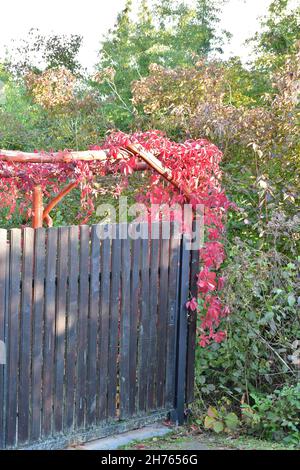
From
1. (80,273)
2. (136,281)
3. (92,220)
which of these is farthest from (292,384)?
(92,220)

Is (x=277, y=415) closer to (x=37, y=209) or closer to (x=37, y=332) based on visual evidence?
(x=37, y=332)

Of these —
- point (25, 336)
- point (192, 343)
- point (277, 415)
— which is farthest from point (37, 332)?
point (277, 415)

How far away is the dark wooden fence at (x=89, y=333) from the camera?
3818 millimetres

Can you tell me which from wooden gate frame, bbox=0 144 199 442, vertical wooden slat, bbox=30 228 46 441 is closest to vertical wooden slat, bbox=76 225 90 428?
vertical wooden slat, bbox=30 228 46 441

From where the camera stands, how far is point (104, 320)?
430cm

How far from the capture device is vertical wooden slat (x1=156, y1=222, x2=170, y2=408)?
15.4 feet

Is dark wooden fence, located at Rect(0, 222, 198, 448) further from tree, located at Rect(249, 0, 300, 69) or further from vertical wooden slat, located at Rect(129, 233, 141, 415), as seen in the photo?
tree, located at Rect(249, 0, 300, 69)

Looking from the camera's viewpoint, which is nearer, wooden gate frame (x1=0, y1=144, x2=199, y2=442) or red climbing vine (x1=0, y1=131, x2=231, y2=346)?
red climbing vine (x1=0, y1=131, x2=231, y2=346)

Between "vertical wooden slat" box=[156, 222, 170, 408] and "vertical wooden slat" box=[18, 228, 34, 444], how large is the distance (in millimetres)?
1147

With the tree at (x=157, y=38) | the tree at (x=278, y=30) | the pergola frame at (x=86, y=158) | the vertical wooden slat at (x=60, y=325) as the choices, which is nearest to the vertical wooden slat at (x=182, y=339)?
the pergola frame at (x=86, y=158)

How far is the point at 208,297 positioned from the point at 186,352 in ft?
1.51

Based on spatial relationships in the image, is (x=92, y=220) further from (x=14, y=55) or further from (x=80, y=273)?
(x=14, y=55)

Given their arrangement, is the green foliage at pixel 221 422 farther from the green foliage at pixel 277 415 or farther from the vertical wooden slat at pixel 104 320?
the vertical wooden slat at pixel 104 320

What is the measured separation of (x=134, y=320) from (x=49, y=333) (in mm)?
752
